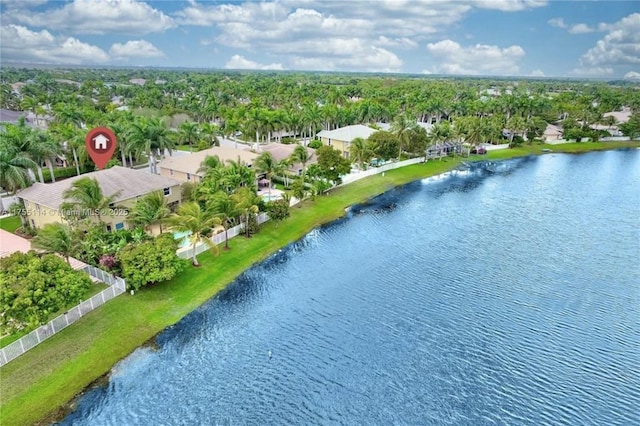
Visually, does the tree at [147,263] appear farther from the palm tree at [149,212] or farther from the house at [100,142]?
the house at [100,142]

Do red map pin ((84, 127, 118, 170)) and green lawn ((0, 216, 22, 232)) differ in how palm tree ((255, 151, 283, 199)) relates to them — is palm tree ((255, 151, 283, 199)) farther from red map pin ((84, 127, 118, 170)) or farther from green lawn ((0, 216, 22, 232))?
green lawn ((0, 216, 22, 232))

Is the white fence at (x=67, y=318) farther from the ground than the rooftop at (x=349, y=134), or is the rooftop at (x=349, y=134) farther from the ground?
the rooftop at (x=349, y=134)

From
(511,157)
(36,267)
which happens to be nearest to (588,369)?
(36,267)

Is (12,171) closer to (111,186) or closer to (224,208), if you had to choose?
(111,186)

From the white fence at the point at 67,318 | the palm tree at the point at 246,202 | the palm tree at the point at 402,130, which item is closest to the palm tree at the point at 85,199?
the white fence at the point at 67,318

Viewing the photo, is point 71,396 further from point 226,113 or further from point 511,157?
point 511,157

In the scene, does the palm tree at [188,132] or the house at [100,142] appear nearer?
the house at [100,142]
